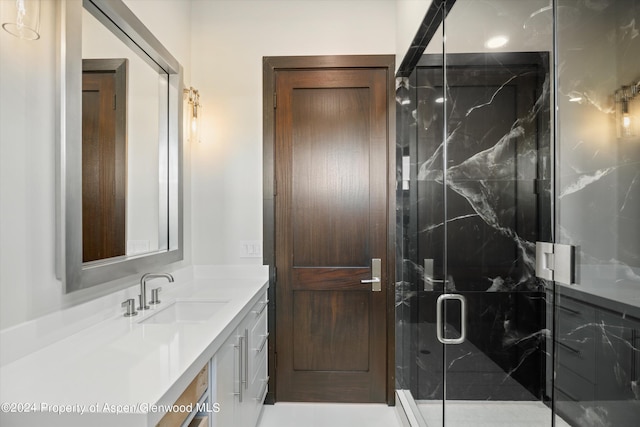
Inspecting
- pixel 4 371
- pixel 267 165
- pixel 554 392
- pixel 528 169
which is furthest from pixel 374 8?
pixel 4 371

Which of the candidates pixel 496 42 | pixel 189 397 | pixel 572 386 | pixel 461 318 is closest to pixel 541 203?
pixel 572 386

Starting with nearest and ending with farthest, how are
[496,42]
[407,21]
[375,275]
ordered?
[496,42]
[407,21]
[375,275]

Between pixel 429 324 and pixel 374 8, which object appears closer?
pixel 429 324

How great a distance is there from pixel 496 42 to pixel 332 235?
1670 mm

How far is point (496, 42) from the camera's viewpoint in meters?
1.25

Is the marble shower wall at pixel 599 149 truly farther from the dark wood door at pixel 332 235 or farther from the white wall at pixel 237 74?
the white wall at pixel 237 74

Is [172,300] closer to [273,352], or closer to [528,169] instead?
[273,352]

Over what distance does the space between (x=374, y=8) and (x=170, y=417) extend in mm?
2726

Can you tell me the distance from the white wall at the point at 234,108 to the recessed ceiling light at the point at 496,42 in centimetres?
153

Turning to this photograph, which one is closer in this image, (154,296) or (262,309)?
(154,296)

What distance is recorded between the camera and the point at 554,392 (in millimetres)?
968

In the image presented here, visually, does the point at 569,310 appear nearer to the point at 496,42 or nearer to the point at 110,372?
the point at 496,42

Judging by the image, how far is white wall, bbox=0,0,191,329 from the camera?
1.15m

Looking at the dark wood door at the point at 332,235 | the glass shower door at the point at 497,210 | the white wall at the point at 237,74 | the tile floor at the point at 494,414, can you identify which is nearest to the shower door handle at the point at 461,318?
the glass shower door at the point at 497,210
